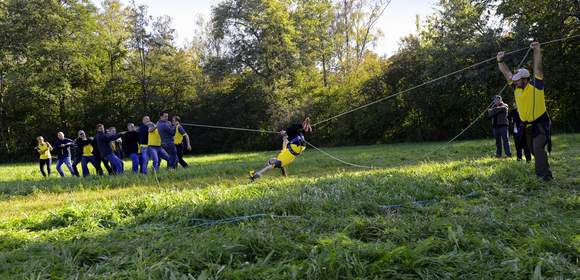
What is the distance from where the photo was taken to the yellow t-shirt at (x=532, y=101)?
7.84 metres

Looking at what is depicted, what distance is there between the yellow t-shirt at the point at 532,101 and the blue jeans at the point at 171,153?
405 inches

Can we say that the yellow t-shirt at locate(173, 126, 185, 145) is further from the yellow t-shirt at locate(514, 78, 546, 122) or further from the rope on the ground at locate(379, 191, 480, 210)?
the yellow t-shirt at locate(514, 78, 546, 122)

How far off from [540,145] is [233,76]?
3470 centimetres

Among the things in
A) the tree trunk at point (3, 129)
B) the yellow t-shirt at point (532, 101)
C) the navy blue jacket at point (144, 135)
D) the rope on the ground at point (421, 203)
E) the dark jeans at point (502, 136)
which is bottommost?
the rope on the ground at point (421, 203)

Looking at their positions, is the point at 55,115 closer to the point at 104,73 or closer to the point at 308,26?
the point at 104,73

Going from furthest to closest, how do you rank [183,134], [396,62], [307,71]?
[307,71] → [396,62] → [183,134]

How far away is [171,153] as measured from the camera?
46.7ft

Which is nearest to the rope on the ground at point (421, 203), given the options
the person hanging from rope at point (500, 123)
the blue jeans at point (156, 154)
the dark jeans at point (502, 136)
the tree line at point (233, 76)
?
the dark jeans at point (502, 136)

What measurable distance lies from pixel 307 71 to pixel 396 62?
29.4 ft

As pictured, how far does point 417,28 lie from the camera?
127 ft

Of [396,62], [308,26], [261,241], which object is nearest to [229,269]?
[261,241]

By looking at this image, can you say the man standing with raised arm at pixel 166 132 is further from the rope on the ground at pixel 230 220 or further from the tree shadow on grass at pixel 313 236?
the rope on the ground at pixel 230 220

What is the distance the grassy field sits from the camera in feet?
12.1

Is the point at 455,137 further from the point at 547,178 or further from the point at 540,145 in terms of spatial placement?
the point at 547,178
